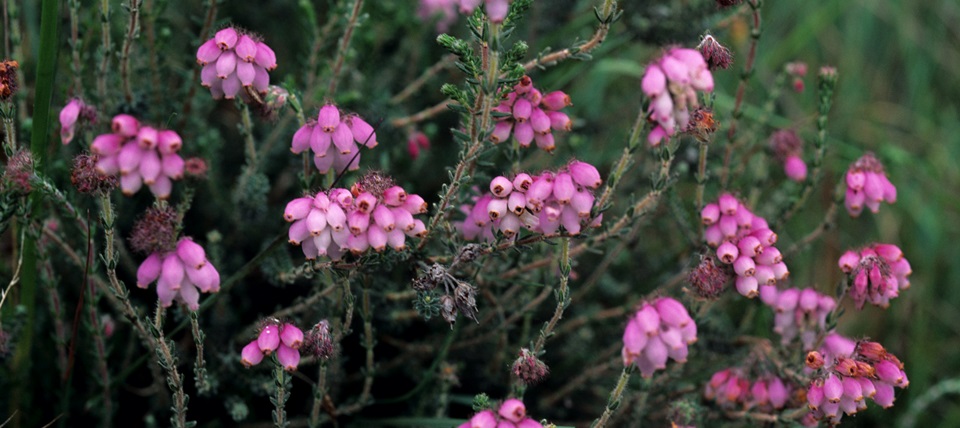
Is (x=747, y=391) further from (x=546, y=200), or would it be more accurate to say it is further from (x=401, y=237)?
(x=401, y=237)

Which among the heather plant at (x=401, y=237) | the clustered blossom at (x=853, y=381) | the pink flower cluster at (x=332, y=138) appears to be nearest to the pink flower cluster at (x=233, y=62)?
the heather plant at (x=401, y=237)

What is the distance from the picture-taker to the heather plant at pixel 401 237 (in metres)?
2.56

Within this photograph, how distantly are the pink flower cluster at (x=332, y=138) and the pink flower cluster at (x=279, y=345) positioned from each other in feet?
1.67

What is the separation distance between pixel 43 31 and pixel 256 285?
5.08ft

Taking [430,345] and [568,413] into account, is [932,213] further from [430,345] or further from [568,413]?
[430,345]

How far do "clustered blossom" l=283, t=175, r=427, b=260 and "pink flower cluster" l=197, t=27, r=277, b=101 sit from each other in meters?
0.43

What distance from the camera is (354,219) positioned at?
2.47 m

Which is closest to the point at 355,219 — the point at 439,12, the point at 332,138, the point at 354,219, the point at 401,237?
the point at 354,219

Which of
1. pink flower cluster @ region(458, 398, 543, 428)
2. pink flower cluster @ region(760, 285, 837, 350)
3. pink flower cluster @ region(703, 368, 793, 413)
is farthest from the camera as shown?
pink flower cluster @ region(760, 285, 837, 350)

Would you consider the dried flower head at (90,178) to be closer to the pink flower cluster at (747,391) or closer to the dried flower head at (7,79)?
the dried flower head at (7,79)

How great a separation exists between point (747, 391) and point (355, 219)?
5.63 ft

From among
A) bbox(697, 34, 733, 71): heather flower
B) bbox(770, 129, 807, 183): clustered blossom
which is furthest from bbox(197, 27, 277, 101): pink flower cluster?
bbox(770, 129, 807, 183): clustered blossom

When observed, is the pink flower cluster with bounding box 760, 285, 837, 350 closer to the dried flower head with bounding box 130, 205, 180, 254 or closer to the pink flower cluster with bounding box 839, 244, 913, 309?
the pink flower cluster with bounding box 839, 244, 913, 309

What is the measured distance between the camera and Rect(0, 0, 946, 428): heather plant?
2559mm
